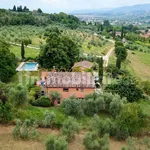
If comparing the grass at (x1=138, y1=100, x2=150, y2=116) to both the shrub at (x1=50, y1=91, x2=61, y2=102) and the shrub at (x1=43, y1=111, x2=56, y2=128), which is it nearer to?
the shrub at (x1=50, y1=91, x2=61, y2=102)

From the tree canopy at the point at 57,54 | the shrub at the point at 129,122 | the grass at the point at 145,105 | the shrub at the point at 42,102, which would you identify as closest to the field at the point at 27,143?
the shrub at the point at 129,122

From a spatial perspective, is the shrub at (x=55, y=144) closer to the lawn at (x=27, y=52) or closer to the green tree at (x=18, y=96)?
the green tree at (x=18, y=96)

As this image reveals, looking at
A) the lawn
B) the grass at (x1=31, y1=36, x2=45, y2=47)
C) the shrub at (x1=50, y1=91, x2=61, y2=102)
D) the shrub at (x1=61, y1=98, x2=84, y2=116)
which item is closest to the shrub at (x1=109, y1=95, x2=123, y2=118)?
the shrub at (x1=61, y1=98, x2=84, y2=116)

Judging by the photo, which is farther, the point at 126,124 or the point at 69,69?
the point at 69,69

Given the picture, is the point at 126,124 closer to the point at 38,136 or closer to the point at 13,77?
the point at 38,136

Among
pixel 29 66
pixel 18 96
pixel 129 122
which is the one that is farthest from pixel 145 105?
pixel 29 66

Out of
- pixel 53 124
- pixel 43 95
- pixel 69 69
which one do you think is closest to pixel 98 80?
pixel 69 69

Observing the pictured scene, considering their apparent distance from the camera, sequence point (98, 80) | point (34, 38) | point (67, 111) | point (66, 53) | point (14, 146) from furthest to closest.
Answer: point (34, 38)
point (66, 53)
point (98, 80)
point (67, 111)
point (14, 146)
